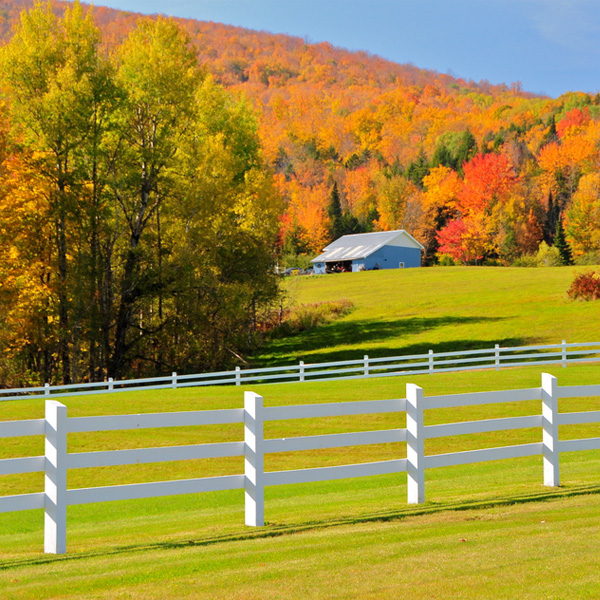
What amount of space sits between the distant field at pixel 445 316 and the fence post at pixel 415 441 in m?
33.7

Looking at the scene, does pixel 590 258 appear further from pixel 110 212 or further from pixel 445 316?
pixel 110 212

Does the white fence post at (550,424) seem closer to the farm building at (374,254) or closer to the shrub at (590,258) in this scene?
the shrub at (590,258)

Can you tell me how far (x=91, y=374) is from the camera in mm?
33062

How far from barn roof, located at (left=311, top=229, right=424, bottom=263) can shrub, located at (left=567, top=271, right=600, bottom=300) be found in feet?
144

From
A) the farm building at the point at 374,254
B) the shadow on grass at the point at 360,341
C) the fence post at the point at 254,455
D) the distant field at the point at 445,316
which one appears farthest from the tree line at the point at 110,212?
the farm building at the point at 374,254

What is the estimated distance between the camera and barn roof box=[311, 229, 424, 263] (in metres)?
95.4

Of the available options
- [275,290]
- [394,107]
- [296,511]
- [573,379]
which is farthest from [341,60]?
[296,511]

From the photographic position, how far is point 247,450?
7.53 m

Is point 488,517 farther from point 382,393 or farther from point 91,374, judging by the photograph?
point 91,374

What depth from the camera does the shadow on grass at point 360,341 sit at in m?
43.0

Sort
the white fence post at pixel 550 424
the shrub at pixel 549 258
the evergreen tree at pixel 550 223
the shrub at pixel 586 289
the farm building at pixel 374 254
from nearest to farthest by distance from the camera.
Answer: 1. the white fence post at pixel 550 424
2. the shrub at pixel 586 289
3. the shrub at pixel 549 258
4. the farm building at pixel 374 254
5. the evergreen tree at pixel 550 223

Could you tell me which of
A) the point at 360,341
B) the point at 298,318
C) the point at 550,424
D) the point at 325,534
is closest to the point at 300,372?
the point at 360,341

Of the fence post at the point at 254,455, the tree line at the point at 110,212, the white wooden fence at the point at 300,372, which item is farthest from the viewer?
the tree line at the point at 110,212

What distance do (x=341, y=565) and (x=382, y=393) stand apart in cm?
1938
